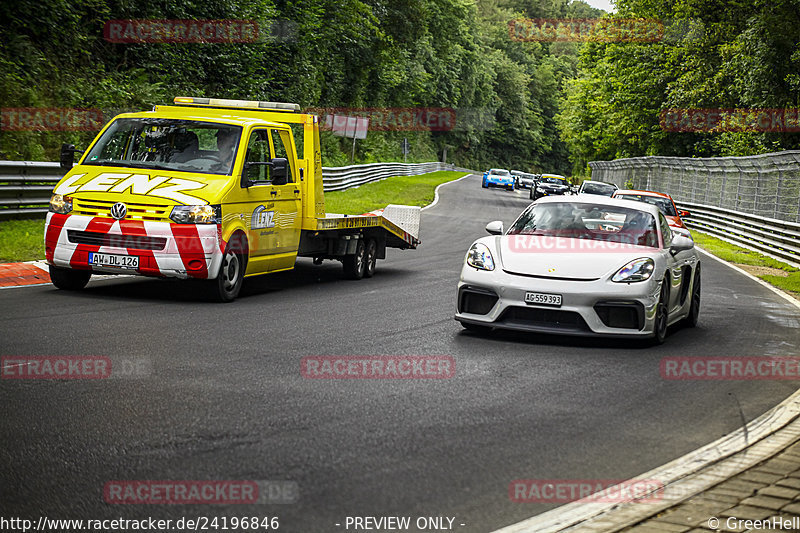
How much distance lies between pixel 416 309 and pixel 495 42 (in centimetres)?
14137

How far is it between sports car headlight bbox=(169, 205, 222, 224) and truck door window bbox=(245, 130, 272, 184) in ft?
3.61

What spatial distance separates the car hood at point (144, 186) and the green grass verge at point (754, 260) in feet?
32.1

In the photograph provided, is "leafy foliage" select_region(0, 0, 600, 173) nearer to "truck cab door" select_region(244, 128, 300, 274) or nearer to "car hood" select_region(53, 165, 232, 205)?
"car hood" select_region(53, 165, 232, 205)

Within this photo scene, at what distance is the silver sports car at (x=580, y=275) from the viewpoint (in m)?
8.95

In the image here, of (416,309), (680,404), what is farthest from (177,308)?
(680,404)

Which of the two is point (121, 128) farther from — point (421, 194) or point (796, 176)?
point (421, 194)

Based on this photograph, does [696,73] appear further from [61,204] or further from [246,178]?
[61,204]

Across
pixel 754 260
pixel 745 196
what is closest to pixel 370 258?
pixel 754 260

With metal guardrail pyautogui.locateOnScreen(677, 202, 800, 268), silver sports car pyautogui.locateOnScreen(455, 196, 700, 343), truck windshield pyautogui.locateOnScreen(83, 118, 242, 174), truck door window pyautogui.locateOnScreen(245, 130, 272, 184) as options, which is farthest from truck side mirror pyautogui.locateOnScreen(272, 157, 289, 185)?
metal guardrail pyautogui.locateOnScreen(677, 202, 800, 268)

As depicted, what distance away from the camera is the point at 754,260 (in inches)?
911

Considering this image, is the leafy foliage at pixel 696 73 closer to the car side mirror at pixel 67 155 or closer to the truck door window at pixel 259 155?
the truck door window at pixel 259 155

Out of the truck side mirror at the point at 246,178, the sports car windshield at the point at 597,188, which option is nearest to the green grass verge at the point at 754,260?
the sports car windshield at the point at 597,188

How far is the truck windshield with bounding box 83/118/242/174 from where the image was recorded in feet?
38.0

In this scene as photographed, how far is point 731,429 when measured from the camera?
636cm
